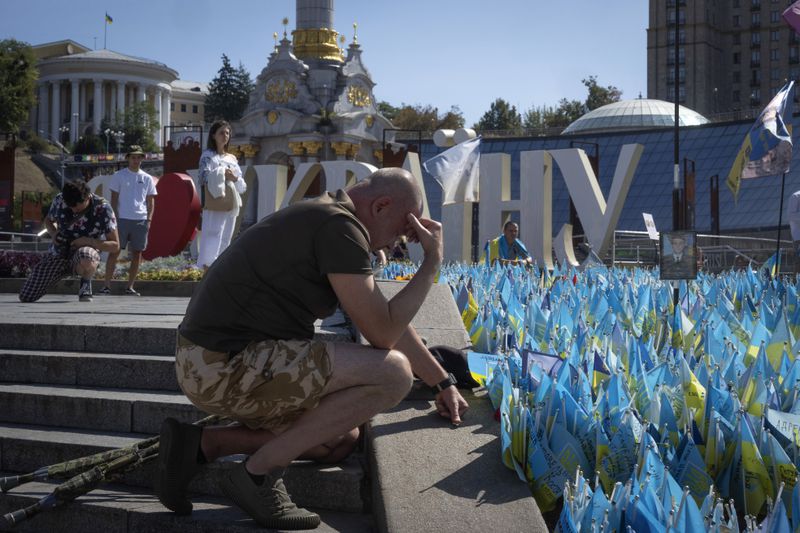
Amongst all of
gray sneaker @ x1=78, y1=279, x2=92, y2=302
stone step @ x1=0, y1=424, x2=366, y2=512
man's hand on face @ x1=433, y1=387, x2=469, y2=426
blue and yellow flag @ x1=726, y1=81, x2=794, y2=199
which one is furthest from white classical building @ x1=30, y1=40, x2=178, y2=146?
man's hand on face @ x1=433, y1=387, x2=469, y2=426

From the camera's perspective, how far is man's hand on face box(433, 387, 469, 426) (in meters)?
3.59

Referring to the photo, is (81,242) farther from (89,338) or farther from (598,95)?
(598,95)

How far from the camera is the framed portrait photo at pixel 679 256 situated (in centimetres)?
496

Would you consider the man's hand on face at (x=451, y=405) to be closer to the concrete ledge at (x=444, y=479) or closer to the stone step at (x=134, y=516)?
the concrete ledge at (x=444, y=479)

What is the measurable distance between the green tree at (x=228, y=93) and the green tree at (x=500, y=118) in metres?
22.1

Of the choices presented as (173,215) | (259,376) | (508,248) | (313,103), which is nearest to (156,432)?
(259,376)

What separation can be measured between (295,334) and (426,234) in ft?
2.02

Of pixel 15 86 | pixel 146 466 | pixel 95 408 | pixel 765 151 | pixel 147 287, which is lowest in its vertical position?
pixel 146 466

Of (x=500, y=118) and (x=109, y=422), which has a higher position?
(x=500, y=118)

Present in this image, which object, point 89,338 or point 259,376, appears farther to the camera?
point 89,338

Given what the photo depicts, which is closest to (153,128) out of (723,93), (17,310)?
(723,93)

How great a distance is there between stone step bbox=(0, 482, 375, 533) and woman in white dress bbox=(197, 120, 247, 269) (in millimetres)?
5734

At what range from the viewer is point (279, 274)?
3.23m

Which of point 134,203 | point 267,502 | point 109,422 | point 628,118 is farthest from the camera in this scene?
point 628,118
